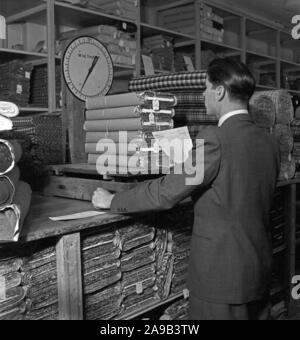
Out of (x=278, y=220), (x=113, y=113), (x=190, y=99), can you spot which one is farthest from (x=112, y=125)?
(x=278, y=220)

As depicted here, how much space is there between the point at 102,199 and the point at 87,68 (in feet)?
2.06

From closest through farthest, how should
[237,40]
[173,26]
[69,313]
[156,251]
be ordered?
[69,313] < [156,251] < [173,26] < [237,40]

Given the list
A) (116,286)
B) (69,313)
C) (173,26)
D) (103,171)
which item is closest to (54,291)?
(69,313)

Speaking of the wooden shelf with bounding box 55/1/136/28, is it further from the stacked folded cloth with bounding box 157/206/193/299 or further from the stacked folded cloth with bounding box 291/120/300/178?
the stacked folded cloth with bounding box 157/206/193/299

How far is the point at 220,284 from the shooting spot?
1.41 metres

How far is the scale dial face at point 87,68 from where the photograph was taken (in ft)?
5.61

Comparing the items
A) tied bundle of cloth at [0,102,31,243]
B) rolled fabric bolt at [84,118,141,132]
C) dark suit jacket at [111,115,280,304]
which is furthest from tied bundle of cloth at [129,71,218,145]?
tied bundle of cloth at [0,102,31,243]

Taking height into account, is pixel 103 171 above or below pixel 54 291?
above

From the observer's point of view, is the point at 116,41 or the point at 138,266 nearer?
the point at 138,266

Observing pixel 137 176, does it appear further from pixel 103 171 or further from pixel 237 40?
pixel 237 40

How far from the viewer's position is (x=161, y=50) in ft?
13.7

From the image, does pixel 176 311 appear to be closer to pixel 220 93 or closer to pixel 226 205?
pixel 226 205

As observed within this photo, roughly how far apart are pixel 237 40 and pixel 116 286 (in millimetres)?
4865

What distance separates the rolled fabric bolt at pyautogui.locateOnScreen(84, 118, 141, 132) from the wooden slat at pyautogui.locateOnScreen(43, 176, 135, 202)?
0.22 meters
